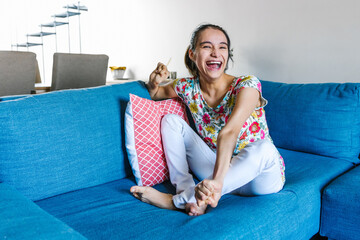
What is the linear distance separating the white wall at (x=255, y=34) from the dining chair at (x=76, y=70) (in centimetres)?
105

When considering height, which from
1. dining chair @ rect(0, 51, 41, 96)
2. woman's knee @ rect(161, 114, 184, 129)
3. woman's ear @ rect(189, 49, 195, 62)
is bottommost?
woman's knee @ rect(161, 114, 184, 129)

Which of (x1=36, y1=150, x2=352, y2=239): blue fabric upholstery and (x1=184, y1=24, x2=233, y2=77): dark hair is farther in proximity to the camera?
(x1=184, y1=24, x2=233, y2=77): dark hair

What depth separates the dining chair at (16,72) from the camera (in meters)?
2.24

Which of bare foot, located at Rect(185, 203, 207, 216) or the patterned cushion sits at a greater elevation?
the patterned cushion

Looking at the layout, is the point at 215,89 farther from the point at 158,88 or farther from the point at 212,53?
the point at 158,88

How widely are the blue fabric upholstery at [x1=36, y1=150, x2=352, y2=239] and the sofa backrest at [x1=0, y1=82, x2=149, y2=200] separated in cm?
7

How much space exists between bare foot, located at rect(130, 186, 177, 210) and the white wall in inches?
68.6

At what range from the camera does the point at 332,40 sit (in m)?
2.31

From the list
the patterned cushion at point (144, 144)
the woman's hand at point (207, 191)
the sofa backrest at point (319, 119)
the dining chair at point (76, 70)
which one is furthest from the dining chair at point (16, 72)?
the woman's hand at point (207, 191)

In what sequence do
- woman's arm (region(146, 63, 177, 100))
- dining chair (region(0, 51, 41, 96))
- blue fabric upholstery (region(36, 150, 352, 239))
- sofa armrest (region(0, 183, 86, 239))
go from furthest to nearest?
dining chair (region(0, 51, 41, 96))
woman's arm (region(146, 63, 177, 100))
blue fabric upholstery (region(36, 150, 352, 239))
sofa armrest (region(0, 183, 86, 239))

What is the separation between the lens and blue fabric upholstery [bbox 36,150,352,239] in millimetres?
958

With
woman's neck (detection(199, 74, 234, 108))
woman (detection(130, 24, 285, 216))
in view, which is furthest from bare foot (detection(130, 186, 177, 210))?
woman's neck (detection(199, 74, 234, 108))

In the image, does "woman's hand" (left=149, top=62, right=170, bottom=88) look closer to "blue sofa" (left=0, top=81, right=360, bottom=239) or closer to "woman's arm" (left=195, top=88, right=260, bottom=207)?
"blue sofa" (left=0, top=81, right=360, bottom=239)

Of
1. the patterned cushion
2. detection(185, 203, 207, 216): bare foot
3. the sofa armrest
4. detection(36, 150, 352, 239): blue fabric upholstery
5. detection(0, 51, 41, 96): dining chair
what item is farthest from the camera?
detection(0, 51, 41, 96): dining chair
